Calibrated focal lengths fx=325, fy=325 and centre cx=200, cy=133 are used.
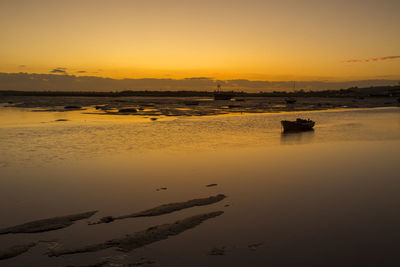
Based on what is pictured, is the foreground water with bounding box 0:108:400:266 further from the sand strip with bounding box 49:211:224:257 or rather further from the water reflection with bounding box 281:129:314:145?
the water reflection with bounding box 281:129:314:145

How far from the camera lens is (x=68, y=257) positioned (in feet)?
21.4

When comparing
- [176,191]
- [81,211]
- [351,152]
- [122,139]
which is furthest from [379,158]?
[122,139]

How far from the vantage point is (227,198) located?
33.8 feet

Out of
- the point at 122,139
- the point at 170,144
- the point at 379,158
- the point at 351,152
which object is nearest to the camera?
the point at 379,158

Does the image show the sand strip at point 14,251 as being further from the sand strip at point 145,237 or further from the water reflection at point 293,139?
the water reflection at point 293,139

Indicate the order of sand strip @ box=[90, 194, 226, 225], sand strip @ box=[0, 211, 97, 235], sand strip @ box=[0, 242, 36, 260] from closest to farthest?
sand strip @ box=[0, 242, 36, 260]
sand strip @ box=[0, 211, 97, 235]
sand strip @ box=[90, 194, 226, 225]

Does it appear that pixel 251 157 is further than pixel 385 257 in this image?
Yes

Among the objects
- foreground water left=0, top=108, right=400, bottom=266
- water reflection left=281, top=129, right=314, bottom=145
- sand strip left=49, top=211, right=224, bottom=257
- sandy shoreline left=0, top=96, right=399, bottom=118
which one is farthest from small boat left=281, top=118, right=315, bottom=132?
sandy shoreline left=0, top=96, right=399, bottom=118

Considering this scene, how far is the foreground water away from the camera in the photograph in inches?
267

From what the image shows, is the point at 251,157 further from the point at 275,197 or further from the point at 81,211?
the point at 81,211

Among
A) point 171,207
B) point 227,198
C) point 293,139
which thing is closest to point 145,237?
point 171,207

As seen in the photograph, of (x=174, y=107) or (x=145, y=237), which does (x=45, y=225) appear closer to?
(x=145, y=237)

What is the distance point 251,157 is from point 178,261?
1114cm

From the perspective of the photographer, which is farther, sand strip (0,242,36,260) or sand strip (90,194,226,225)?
sand strip (90,194,226,225)
